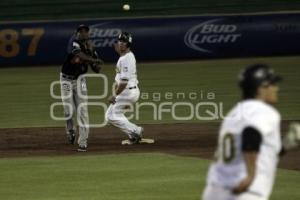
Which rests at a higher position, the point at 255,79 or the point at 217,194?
the point at 255,79

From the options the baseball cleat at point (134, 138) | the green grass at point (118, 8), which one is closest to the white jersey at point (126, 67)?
the baseball cleat at point (134, 138)

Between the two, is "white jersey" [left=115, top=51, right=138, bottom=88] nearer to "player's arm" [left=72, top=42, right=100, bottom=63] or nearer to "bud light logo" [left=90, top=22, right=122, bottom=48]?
"player's arm" [left=72, top=42, right=100, bottom=63]

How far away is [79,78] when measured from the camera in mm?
14828

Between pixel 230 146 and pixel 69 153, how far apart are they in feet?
28.1

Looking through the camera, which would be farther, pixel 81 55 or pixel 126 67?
pixel 126 67

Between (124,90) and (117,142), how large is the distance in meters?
1.27

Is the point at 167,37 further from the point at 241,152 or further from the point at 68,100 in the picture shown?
the point at 241,152

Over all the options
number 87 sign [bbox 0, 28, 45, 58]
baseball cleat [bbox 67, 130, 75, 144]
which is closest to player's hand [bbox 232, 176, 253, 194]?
baseball cleat [bbox 67, 130, 75, 144]

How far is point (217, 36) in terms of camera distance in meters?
29.8

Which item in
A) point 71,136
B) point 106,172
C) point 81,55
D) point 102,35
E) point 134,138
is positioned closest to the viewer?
point 106,172

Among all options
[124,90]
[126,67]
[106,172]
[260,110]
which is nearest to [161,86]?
[124,90]

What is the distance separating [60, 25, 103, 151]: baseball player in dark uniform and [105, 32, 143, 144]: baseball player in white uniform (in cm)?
40

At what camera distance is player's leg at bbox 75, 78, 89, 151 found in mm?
14533

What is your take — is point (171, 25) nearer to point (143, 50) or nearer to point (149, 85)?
point (143, 50)
